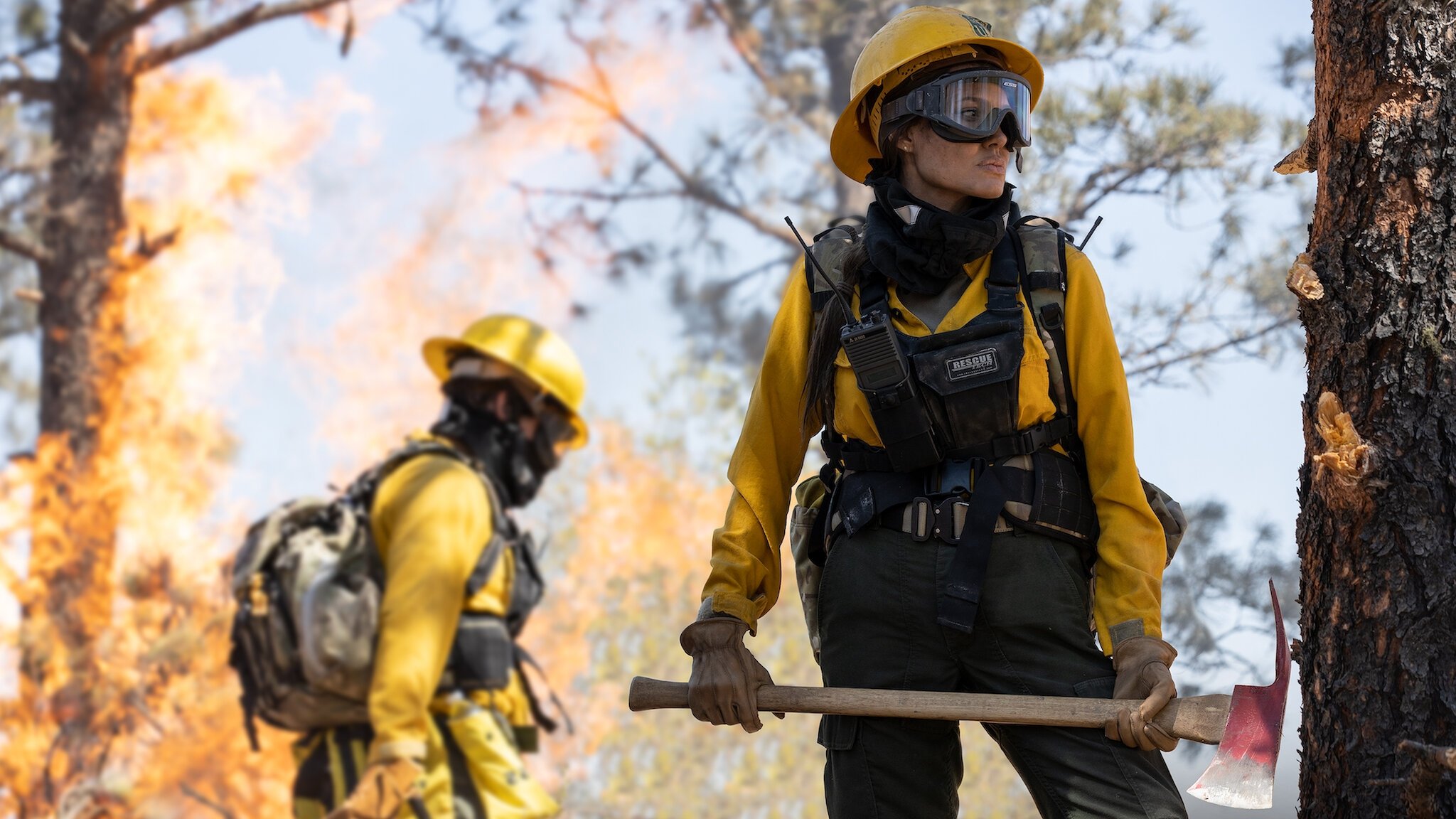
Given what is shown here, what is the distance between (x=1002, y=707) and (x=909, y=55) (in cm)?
118

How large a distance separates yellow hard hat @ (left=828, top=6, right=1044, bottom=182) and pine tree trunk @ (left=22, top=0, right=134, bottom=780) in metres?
8.34

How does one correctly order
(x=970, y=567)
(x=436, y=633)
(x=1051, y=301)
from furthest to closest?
(x=436, y=633)
(x=1051, y=301)
(x=970, y=567)

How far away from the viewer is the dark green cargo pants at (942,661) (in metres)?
2.27

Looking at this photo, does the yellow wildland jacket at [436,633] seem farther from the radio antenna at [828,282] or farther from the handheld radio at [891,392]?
the handheld radio at [891,392]

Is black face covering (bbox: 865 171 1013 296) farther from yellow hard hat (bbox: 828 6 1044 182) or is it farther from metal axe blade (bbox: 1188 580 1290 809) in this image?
metal axe blade (bbox: 1188 580 1290 809)

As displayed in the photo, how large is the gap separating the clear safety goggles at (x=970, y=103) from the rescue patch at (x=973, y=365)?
1.44 feet

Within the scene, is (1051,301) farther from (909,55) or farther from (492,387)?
(492,387)

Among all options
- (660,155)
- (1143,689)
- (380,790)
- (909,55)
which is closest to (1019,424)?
(1143,689)

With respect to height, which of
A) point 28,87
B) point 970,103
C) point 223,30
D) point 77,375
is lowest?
point 970,103

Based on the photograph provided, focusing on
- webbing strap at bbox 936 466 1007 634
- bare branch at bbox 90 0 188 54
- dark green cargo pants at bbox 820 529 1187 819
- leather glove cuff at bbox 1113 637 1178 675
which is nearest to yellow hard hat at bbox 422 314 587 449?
dark green cargo pants at bbox 820 529 1187 819

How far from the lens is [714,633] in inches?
97.0

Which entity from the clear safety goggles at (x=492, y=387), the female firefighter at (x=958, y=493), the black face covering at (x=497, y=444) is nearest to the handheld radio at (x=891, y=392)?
the female firefighter at (x=958, y=493)

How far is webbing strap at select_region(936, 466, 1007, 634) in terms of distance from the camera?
2.27 m

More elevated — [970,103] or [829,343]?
[970,103]
